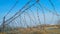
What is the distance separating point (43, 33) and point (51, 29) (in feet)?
5.09

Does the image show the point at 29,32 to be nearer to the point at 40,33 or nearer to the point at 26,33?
the point at 26,33

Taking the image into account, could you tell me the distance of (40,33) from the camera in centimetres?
925

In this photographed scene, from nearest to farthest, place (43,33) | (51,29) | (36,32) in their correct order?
(43,33) → (36,32) → (51,29)

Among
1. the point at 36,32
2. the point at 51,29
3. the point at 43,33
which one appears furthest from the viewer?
the point at 51,29

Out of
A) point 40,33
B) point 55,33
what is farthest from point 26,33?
point 55,33

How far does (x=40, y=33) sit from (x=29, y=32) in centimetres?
96

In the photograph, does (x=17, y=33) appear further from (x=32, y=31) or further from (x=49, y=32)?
(x=49, y=32)

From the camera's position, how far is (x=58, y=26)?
10352 millimetres

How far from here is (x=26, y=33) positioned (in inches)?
396

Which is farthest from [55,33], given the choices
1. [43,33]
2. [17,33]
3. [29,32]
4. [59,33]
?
[17,33]

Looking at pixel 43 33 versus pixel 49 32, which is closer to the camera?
pixel 43 33

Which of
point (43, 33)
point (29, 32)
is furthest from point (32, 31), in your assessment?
point (43, 33)

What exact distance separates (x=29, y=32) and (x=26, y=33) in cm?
23

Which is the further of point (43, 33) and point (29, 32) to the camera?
point (29, 32)
